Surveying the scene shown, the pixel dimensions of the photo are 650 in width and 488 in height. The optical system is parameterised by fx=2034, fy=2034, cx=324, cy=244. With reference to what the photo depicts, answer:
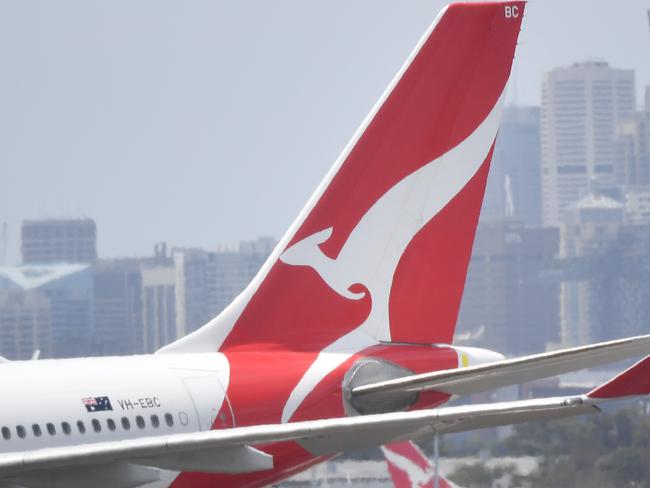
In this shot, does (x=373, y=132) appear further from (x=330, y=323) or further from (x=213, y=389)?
(x=213, y=389)

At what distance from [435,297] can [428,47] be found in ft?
6.69

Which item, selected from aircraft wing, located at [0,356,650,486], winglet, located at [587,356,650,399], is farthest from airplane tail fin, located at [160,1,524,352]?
winglet, located at [587,356,650,399]

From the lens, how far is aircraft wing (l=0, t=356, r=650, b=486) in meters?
12.0

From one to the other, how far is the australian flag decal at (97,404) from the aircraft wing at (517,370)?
2.21 metres

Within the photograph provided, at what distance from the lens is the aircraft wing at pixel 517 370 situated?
1377 cm

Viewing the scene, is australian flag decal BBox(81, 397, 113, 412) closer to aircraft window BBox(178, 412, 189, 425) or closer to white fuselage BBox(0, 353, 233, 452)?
white fuselage BBox(0, 353, 233, 452)

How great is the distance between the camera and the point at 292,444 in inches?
594

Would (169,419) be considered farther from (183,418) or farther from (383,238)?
(383,238)

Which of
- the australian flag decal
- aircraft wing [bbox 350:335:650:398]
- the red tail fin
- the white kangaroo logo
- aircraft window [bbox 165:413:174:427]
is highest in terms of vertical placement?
the white kangaroo logo

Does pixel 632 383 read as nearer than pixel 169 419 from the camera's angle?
Yes

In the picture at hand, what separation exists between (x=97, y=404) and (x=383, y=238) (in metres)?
3.34

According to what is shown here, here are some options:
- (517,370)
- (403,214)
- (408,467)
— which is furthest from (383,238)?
(408,467)

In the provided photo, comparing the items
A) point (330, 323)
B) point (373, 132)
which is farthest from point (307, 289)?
point (373, 132)

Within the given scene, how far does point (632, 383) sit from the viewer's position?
Answer: 11680 millimetres
